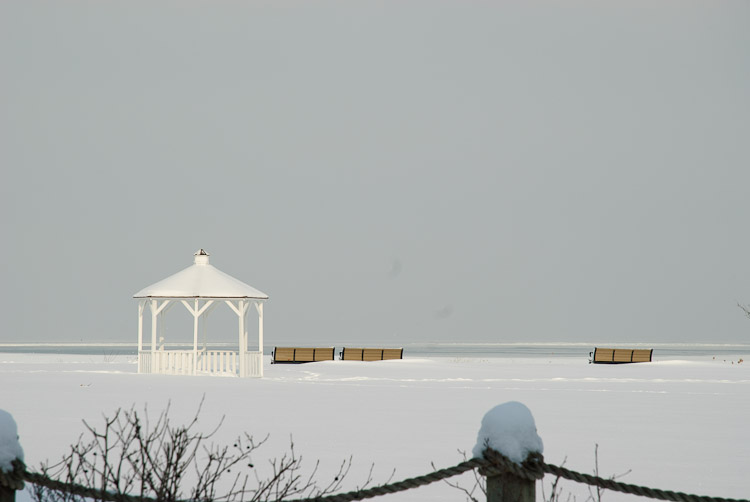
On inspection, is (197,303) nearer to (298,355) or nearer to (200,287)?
(200,287)

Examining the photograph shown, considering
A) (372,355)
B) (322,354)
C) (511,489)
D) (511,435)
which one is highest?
(511,435)

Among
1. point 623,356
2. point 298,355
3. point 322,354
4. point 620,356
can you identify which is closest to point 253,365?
point 322,354

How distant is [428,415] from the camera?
579 inches

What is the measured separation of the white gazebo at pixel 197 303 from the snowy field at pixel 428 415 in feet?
4.45

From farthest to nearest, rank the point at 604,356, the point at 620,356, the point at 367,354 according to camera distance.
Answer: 1. the point at 367,354
2. the point at 620,356
3. the point at 604,356

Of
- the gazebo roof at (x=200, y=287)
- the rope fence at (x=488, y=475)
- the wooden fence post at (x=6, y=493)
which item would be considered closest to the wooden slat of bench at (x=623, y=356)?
the gazebo roof at (x=200, y=287)

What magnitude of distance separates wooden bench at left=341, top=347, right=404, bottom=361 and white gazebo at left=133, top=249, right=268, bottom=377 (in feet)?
34.2

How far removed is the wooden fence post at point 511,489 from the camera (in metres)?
3.23

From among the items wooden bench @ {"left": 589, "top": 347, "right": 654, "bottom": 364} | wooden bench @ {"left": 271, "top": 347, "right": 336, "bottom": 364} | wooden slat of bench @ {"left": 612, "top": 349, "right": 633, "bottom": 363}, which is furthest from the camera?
wooden bench @ {"left": 271, "top": 347, "right": 336, "bottom": 364}

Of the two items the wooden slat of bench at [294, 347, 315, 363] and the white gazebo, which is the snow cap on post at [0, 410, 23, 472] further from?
the wooden slat of bench at [294, 347, 315, 363]

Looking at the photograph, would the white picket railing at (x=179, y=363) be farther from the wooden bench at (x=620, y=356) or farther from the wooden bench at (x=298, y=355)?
the wooden bench at (x=620, y=356)

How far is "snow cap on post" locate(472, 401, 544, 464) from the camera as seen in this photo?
10.6 ft

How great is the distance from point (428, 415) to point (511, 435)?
11.6 m

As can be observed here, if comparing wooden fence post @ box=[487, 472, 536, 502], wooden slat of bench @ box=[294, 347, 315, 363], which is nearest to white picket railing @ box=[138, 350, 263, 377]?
wooden slat of bench @ box=[294, 347, 315, 363]
